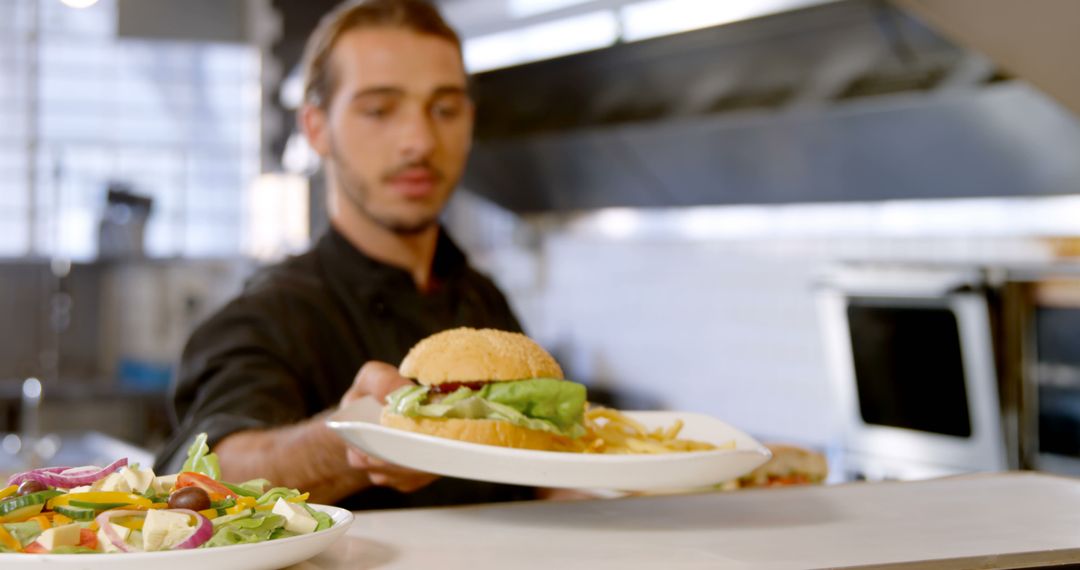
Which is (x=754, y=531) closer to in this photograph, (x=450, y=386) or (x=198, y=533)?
(x=450, y=386)

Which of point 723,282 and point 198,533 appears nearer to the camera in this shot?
point 198,533

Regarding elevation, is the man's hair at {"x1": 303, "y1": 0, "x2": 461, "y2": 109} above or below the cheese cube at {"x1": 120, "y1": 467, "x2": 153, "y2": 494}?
above

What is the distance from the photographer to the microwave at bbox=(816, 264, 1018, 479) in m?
4.18

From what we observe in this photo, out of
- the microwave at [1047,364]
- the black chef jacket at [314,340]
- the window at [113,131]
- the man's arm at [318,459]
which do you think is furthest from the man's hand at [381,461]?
the window at [113,131]

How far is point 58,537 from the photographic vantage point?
0.91m

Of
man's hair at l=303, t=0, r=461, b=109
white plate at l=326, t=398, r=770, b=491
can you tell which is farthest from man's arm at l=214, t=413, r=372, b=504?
man's hair at l=303, t=0, r=461, b=109

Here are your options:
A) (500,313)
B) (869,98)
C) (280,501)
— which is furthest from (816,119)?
(280,501)

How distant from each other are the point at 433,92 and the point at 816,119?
2723 millimetres

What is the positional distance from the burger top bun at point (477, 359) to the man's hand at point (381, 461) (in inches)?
0.9

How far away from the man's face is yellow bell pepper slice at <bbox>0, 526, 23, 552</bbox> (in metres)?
1.23

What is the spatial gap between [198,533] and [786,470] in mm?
1045

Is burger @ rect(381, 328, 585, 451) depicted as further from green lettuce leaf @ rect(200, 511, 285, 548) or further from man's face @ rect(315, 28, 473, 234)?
man's face @ rect(315, 28, 473, 234)

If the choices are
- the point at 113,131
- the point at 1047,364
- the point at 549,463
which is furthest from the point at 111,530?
the point at 113,131

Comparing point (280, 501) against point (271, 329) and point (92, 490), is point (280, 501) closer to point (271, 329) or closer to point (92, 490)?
point (92, 490)
